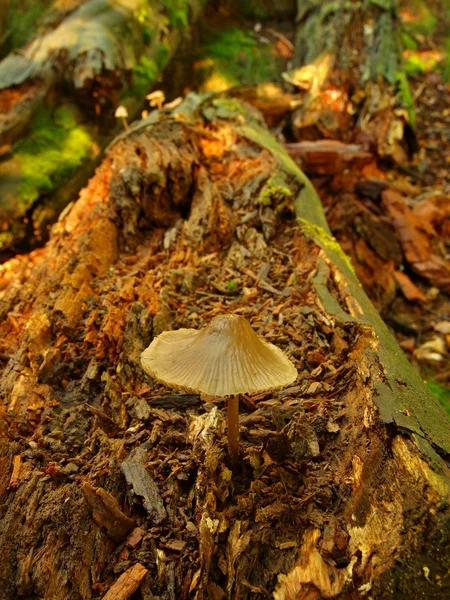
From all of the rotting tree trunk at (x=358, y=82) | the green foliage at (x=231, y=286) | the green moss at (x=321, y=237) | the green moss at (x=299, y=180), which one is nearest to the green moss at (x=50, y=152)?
the green moss at (x=299, y=180)

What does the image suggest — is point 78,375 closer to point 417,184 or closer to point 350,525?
point 350,525

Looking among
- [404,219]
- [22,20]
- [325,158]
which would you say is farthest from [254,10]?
[404,219]

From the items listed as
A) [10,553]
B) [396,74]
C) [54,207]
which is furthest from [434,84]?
[10,553]

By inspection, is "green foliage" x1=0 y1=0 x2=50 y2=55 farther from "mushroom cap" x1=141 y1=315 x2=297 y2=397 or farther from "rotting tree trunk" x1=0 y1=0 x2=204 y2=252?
"mushroom cap" x1=141 y1=315 x2=297 y2=397

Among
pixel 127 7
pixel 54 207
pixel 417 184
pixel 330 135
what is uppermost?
pixel 127 7

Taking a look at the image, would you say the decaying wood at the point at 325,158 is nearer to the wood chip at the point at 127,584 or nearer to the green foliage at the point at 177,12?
the green foliage at the point at 177,12

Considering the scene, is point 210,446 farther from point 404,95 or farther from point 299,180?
point 404,95
